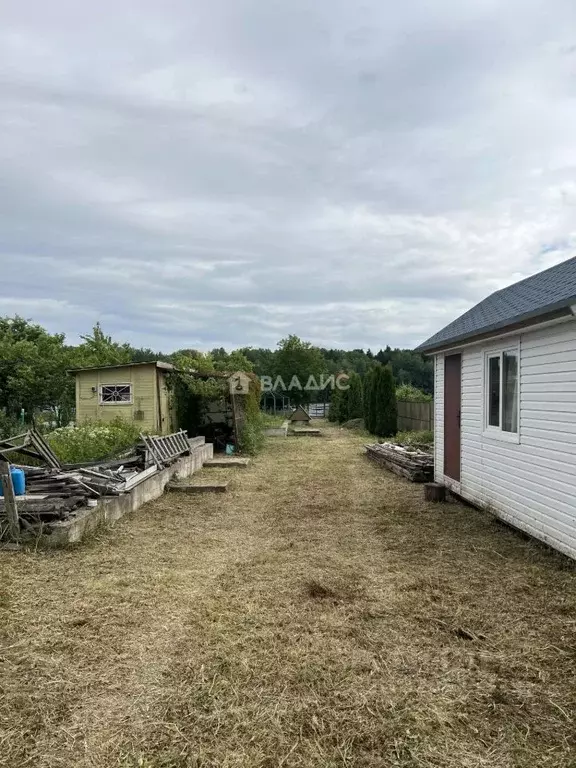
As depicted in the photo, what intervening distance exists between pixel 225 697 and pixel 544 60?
26.1 ft

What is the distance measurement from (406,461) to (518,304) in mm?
5393

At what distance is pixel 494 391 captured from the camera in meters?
6.87

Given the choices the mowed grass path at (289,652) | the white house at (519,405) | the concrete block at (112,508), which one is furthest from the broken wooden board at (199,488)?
the white house at (519,405)

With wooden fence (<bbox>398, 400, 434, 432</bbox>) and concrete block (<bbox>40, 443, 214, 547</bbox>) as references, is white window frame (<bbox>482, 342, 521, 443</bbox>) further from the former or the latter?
wooden fence (<bbox>398, 400, 434, 432</bbox>)

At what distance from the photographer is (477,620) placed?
366 centimetres

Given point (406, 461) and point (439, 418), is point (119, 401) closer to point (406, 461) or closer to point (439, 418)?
point (406, 461)

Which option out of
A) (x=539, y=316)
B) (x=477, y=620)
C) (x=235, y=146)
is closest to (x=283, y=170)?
(x=235, y=146)

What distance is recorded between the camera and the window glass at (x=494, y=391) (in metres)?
6.79

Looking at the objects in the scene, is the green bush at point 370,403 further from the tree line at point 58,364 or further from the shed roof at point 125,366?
the shed roof at point 125,366

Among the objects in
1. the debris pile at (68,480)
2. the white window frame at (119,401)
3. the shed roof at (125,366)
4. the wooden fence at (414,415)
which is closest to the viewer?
the debris pile at (68,480)

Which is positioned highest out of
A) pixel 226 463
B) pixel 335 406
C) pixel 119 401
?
pixel 119 401

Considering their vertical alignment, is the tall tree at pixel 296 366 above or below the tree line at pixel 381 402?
above

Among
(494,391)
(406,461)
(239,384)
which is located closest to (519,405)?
(494,391)

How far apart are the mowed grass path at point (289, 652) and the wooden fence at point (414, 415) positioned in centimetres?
1250
